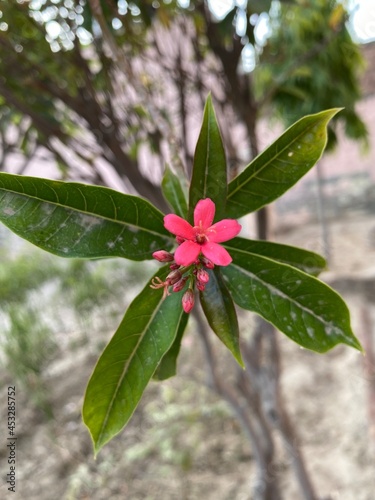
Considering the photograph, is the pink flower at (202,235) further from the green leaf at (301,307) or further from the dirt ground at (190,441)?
the dirt ground at (190,441)

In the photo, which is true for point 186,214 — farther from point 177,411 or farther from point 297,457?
point 177,411

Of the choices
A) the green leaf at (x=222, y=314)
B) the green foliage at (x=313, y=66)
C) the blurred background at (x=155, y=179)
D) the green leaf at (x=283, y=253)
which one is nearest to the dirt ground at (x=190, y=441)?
the blurred background at (x=155, y=179)

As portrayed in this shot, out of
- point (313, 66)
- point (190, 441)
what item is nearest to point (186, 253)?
point (313, 66)

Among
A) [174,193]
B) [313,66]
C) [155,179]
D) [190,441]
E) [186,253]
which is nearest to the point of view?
[186,253]

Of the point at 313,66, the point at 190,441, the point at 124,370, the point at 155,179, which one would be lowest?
the point at 124,370

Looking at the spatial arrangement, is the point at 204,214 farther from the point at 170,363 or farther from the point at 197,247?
the point at 170,363

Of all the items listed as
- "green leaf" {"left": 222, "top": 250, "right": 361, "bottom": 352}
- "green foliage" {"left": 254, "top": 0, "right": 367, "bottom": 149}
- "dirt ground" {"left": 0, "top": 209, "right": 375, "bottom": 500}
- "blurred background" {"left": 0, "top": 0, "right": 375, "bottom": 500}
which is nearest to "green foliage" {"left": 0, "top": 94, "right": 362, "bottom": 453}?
"green leaf" {"left": 222, "top": 250, "right": 361, "bottom": 352}

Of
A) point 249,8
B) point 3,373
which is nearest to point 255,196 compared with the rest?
point 249,8
